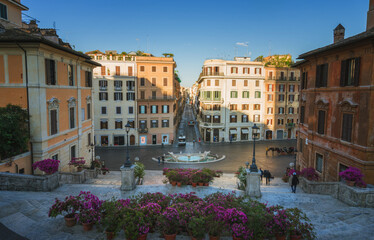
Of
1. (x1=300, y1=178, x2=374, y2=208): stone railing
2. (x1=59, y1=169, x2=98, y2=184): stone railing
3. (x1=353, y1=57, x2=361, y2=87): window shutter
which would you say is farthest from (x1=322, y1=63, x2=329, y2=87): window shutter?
(x1=59, y1=169, x2=98, y2=184): stone railing

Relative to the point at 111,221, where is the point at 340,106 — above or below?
above

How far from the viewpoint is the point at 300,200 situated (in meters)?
13.5

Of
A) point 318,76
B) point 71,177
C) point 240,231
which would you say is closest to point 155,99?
point 71,177

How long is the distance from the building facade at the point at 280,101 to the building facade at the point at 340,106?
26139 millimetres

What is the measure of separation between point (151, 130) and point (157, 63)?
469 inches

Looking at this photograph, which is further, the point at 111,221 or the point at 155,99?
the point at 155,99

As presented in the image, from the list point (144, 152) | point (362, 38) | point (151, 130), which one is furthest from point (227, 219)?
point (151, 130)

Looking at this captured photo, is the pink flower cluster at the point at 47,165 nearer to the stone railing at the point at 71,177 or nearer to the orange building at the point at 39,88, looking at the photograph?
the orange building at the point at 39,88

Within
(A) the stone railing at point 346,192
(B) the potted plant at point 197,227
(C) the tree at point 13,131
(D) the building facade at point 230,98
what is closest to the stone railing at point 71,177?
(C) the tree at point 13,131

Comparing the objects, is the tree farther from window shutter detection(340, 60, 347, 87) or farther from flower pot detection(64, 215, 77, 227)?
window shutter detection(340, 60, 347, 87)

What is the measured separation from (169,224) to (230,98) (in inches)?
1622

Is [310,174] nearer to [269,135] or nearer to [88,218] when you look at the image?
[88,218]

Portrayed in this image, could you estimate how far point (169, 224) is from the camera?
7785mm

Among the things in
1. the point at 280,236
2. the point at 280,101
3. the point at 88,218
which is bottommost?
the point at 280,236
